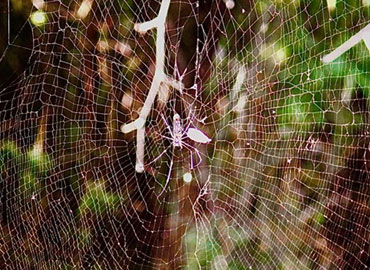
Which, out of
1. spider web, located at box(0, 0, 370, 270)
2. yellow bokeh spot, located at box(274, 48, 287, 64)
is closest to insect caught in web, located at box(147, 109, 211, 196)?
spider web, located at box(0, 0, 370, 270)

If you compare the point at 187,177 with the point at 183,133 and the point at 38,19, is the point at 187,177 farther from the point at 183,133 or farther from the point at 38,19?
the point at 38,19

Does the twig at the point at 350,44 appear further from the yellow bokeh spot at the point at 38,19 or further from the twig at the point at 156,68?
the yellow bokeh spot at the point at 38,19

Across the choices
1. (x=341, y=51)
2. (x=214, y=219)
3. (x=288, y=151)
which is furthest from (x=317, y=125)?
(x=214, y=219)

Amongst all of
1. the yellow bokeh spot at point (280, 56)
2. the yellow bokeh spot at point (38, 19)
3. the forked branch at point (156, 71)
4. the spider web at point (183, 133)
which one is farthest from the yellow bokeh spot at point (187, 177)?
the yellow bokeh spot at point (38, 19)

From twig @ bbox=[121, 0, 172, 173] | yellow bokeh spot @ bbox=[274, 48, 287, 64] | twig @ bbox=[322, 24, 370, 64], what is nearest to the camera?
twig @ bbox=[121, 0, 172, 173]

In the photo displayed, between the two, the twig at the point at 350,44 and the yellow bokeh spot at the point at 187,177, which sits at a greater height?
the twig at the point at 350,44

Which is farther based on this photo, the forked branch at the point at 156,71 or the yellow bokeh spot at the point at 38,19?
the yellow bokeh spot at the point at 38,19

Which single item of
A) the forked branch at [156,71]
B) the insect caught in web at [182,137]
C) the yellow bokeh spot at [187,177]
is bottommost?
the yellow bokeh spot at [187,177]

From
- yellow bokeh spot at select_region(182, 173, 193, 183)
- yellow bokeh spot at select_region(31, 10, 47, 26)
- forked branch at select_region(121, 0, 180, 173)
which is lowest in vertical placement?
yellow bokeh spot at select_region(182, 173, 193, 183)

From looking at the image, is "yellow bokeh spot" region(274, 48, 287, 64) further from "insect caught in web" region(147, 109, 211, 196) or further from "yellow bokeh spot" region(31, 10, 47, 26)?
"yellow bokeh spot" region(31, 10, 47, 26)
